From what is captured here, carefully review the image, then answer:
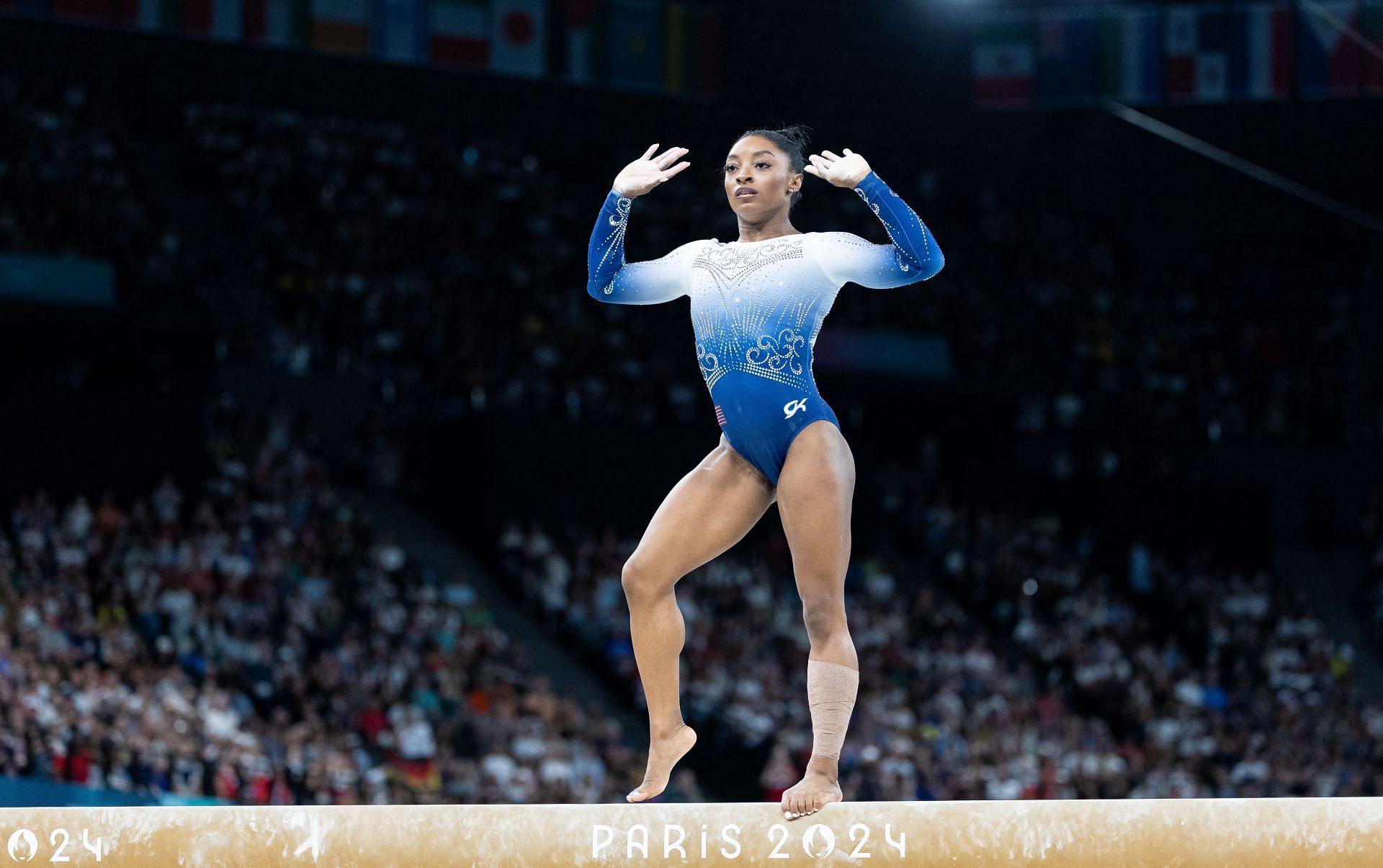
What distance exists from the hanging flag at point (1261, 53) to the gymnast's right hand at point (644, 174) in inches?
559

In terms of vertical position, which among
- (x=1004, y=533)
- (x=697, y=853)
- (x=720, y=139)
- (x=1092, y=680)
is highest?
(x=720, y=139)

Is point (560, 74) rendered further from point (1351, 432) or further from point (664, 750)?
point (664, 750)

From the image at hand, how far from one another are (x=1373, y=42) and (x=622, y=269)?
10290 millimetres

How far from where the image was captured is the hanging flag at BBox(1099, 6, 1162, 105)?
21.8 m

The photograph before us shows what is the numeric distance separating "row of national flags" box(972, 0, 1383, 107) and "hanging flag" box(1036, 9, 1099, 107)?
0.02m

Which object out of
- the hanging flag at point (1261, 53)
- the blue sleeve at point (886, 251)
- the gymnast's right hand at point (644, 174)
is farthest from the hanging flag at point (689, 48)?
the blue sleeve at point (886, 251)

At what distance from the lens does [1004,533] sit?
2084 cm

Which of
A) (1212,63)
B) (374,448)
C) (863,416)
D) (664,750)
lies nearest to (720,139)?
(863,416)

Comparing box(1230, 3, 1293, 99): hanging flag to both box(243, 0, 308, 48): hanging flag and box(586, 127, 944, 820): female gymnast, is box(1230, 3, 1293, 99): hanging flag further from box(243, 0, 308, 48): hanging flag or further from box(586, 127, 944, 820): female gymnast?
box(586, 127, 944, 820): female gymnast

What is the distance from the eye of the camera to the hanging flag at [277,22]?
21891mm

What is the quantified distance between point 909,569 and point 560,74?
29.4 feet

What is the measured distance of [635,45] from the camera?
24016 mm

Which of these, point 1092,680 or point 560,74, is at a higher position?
point 560,74

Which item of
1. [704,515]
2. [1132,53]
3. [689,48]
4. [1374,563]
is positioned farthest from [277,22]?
[704,515]
